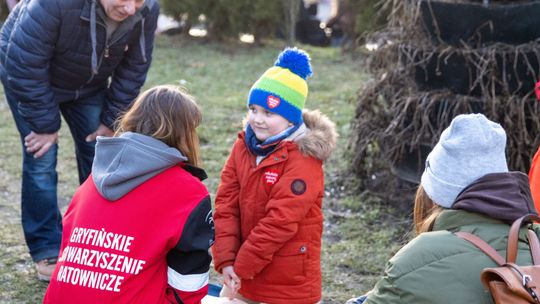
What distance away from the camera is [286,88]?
3.52m

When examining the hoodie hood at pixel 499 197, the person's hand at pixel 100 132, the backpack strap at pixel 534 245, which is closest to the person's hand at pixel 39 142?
the person's hand at pixel 100 132

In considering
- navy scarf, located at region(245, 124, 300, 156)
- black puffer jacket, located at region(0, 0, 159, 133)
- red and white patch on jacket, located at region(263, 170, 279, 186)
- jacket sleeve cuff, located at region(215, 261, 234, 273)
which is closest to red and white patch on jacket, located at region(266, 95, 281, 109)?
navy scarf, located at region(245, 124, 300, 156)

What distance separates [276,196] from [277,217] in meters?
0.09

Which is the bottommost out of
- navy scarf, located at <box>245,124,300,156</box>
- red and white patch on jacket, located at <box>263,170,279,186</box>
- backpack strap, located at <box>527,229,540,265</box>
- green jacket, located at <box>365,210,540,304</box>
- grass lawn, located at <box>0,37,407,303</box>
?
grass lawn, located at <box>0,37,407,303</box>

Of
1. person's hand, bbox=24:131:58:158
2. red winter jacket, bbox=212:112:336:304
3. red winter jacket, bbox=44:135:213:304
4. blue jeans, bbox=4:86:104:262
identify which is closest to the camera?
red winter jacket, bbox=44:135:213:304

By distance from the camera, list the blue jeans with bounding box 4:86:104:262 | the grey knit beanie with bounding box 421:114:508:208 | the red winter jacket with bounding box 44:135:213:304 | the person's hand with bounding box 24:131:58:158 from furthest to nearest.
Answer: the blue jeans with bounding box 4:86:104:262 → the person's hand with bounding box 24:131:58:158 → the red winter jacket with bounding box 44:135:213:304 → the grey knit beanie with bounding box 421:114:508:208

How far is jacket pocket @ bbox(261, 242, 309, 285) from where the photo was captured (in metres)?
3.54

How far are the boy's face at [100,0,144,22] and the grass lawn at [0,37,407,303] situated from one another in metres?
1.50

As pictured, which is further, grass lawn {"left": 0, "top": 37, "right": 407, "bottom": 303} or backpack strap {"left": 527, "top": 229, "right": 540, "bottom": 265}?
grass lawn {"left": 0, "top": 37, "right": 407, "bottom": 303}

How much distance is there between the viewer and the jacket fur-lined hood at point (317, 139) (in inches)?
137

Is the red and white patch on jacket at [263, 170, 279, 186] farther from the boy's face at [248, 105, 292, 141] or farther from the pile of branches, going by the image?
the pile of branches

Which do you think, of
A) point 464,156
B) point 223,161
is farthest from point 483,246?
point 223,161

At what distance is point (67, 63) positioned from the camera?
407 cm

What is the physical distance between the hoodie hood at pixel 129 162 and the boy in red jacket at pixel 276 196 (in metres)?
0.67
